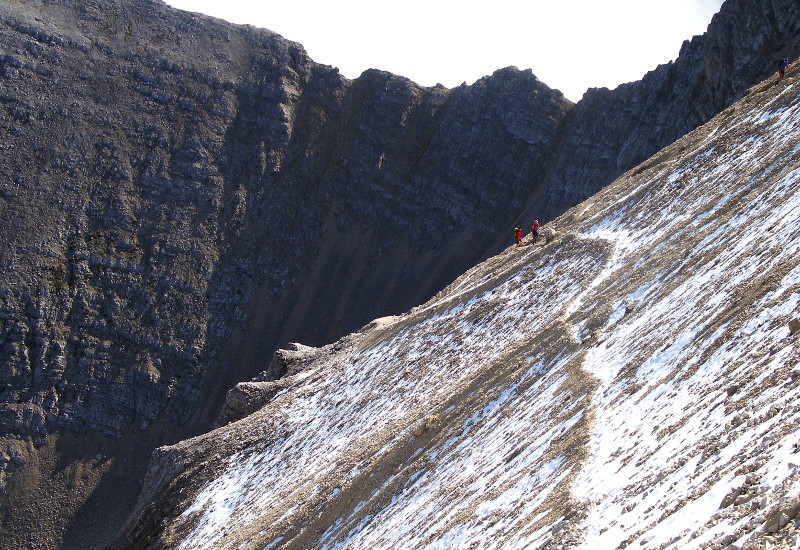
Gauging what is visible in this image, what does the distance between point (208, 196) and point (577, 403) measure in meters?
85.0

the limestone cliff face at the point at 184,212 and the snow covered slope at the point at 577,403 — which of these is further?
the limestone cliff face at the point at 184,212

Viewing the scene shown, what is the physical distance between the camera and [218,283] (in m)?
96.0

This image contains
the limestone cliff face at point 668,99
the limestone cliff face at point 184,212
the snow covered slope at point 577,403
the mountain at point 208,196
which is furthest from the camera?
the limestone cliff face at point 184,212

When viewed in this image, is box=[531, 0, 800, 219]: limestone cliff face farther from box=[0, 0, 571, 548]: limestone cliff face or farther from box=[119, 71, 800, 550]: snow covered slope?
box=[119, 71, 800, 550]: snow covered slope

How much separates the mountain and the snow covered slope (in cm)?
4004

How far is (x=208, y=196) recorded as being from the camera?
327 feet

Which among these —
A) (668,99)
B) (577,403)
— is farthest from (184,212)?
(577,403)

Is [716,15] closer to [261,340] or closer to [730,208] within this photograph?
[730,208]

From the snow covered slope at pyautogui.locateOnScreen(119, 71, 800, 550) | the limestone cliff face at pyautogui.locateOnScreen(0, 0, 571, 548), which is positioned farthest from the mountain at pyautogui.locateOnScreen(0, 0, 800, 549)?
the snow covered slope at pyautogui.locateOnScreen(119, 71, 800, 550)

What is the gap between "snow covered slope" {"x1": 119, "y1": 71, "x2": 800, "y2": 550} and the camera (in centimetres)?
1413

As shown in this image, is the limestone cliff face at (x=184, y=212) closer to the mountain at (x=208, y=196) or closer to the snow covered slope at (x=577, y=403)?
the mountain at (x=208, y=196)

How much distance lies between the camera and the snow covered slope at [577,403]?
46.4 feet

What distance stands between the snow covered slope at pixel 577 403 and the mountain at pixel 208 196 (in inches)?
1576

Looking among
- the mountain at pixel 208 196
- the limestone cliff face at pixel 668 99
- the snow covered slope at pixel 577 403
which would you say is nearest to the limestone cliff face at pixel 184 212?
the mountain at pixel 208 196
